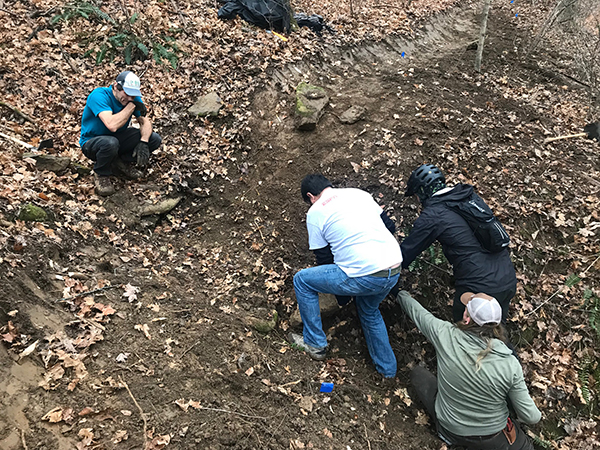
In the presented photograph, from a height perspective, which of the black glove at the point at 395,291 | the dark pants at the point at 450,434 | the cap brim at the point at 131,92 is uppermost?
the cap brim at the point at 131,92

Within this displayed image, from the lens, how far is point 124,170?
654 centimetres

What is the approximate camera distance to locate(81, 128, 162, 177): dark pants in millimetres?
5902

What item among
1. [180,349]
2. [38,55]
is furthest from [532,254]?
[38,55]

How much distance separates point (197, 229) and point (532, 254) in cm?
552

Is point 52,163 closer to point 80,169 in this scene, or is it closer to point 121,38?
point 80,169

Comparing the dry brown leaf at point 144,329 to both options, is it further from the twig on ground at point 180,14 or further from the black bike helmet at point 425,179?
the twig on ground at point 180,14

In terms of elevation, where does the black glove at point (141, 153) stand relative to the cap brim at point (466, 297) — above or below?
below

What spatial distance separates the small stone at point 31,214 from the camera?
4.83 m

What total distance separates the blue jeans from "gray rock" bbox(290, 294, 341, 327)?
0.39 m

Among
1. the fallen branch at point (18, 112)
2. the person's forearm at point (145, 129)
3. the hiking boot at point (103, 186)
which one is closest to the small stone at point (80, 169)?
the hiking boot at point (103, 186)

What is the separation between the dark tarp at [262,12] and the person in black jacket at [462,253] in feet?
23.9

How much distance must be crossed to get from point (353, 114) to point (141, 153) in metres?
4.21

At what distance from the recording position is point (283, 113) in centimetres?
785

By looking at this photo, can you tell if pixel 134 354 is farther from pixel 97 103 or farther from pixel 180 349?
pixel 97 103
